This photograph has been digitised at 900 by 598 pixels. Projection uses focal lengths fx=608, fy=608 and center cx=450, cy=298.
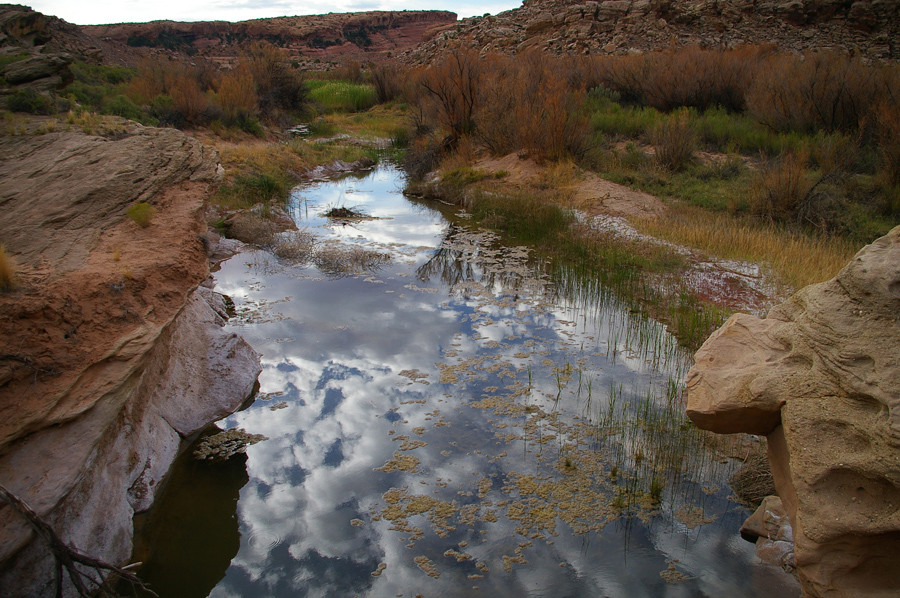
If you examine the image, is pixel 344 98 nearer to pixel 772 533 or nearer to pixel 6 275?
pixel 6 275

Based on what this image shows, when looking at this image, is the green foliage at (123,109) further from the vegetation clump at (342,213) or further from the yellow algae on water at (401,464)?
the yellow algae on water at (401,464)

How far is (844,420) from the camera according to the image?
→ 104 inches

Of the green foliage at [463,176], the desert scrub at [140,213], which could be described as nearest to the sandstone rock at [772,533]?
the desert scrub at [140,213]

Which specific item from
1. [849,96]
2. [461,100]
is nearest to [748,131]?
[849,96]

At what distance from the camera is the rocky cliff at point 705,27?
876 inches

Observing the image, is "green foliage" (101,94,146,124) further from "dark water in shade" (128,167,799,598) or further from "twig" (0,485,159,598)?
"twig" (0,485,159,598)

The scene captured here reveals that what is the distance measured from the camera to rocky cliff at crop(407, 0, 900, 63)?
73.0 ft

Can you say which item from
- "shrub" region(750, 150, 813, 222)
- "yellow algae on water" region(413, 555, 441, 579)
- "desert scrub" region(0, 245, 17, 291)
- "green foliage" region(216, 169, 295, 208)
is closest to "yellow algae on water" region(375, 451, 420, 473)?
"yellow algae on water" region(413, 555, 441, 579)

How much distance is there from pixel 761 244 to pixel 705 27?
73.2 feet

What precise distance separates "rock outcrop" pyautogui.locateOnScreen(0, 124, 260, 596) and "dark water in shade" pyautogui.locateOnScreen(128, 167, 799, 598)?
420 millimetres

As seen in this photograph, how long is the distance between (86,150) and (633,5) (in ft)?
93.2

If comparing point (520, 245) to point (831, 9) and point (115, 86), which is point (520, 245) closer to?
point (115, 86)

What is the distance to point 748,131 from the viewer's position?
→ 43.0 feet

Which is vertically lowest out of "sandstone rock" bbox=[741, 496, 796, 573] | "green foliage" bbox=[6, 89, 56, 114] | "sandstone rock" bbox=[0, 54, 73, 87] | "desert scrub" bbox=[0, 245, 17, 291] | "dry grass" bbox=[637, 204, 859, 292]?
"sandstone rock" bbox=[741, 496, 796, 573]
